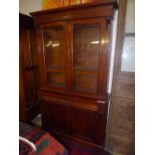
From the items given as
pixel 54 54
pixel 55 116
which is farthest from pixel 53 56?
pixel 55 116

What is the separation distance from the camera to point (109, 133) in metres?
1.90

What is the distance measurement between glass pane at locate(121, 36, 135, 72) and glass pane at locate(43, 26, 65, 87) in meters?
0.80

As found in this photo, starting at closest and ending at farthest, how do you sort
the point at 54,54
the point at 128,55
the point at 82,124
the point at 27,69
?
the point at 128,55
the point at 82,124
the point at 54,54
the point at 27,69

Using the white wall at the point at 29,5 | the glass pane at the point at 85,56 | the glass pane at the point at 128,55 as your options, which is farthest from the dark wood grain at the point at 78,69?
the white wall at the point at 29,5

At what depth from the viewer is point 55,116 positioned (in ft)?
6.55

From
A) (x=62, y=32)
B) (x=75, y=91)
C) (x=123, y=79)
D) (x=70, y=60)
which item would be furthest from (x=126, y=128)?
(x=62, y=32)

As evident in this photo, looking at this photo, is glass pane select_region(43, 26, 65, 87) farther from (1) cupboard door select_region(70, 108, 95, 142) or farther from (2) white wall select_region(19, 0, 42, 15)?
(2) white wall select_region(19, 0, 42, 15)

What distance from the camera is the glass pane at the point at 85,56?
5.27ft

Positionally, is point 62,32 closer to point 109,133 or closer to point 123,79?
point 123,79

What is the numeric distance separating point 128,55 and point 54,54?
103 cm

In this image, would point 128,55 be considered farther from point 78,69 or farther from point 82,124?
point 82,124

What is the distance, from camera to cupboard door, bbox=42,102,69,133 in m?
1.91
